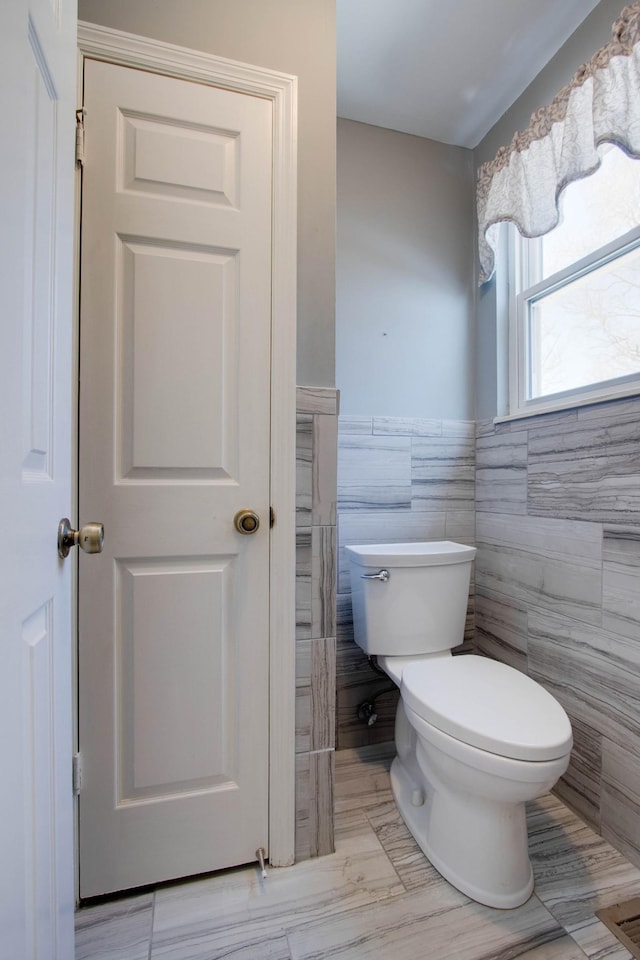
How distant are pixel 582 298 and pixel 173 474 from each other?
1.45 meters

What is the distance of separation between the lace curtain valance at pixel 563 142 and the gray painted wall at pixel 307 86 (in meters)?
0.74

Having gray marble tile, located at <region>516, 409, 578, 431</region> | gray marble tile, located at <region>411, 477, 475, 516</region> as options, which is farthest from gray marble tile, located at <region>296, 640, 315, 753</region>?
gray marble tile, located at <region>516, 409, 578, 431</region>

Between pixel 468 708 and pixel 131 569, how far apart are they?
2.92ft

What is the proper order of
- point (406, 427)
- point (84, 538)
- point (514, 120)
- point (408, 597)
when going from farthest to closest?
1. point (406, 427)
2. point (514, 120)
3. point (408, 597)
4. point (84, 538)

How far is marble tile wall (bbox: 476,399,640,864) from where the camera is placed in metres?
1.20

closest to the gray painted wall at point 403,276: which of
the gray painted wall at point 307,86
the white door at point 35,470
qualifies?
the gray painted wall at point 307,86

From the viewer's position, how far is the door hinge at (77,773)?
998 mm

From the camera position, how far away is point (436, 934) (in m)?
0.97

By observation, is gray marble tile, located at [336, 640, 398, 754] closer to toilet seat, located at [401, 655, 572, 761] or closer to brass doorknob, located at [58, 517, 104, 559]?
toilet seat, located at [401, 655, 572, 761]

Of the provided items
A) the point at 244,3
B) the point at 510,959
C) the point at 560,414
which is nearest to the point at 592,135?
the point at 560,414

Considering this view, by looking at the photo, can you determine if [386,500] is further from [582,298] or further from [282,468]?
[582,298]

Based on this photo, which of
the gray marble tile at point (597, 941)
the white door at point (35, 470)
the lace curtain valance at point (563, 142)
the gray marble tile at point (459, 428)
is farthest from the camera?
the gray marble tile at point (459, 428)

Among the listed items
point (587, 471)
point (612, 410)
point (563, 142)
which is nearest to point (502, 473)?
point (587, 471)

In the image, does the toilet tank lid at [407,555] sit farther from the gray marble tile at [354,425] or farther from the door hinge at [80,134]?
the door hinge at [80,134]
